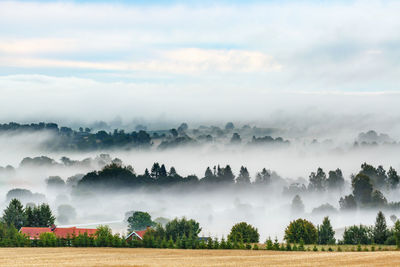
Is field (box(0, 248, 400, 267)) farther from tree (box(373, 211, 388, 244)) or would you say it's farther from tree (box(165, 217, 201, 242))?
tree (box(165, 217, 201, 242))

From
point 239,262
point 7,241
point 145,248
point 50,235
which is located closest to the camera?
point 239,262

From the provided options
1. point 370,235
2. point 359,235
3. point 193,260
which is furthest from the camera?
point 359,235

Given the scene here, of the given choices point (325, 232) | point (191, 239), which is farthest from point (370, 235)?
point (191, 239)

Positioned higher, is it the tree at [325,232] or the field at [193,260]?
the tree at [325,232]

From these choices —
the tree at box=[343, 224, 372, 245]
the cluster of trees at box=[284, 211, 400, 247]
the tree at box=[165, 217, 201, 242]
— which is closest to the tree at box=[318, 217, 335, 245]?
the cluster of trees at box=[284, 211, 400, 247]

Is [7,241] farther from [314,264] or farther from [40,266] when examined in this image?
[314,264]

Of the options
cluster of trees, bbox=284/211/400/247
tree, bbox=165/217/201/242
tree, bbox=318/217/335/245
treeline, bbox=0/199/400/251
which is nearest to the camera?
treeline, bbox=0/199/400/251

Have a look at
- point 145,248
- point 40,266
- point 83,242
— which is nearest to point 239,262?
point 40,266

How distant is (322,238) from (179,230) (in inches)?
1676

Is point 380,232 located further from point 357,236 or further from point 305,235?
point 305,235

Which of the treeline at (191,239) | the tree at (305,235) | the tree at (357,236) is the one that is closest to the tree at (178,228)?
the treeline at (191,239)

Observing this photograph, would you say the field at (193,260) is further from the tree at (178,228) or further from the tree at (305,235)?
the tree at (305,235)

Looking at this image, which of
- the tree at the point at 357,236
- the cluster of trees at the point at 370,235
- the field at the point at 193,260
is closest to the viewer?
the field at the point at 193,260

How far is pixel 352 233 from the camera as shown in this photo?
17600 centimetres
